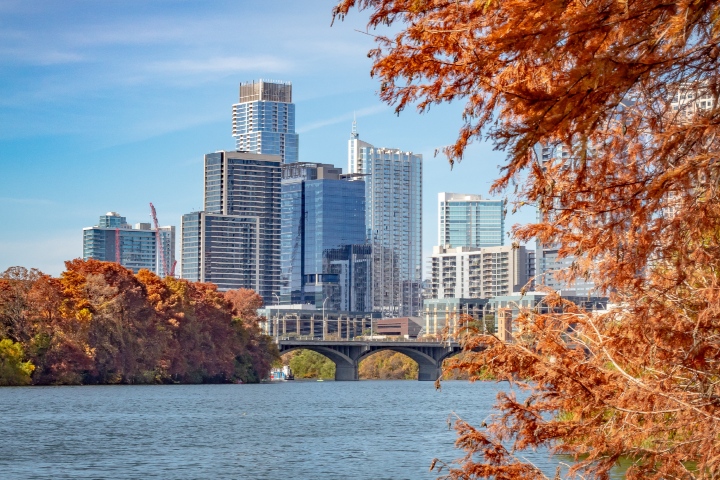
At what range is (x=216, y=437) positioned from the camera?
178 ft

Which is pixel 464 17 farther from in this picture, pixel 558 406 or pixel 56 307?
pixel 56 307

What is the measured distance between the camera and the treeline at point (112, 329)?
Result: 9519 centimetres

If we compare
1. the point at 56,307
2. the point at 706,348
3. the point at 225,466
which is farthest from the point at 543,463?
the point at 56,307

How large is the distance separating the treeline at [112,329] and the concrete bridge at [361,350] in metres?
21.8

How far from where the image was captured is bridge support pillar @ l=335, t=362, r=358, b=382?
507ft

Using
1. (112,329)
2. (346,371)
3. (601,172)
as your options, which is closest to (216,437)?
(601,172)

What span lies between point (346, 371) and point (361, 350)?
4.17 m

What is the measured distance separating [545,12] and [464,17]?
2819mm

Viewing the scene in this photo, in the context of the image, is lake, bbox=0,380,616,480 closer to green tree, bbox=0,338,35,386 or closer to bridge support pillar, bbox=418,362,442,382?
green tree, bbox=0,338,35,386

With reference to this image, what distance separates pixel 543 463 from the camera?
39156mm

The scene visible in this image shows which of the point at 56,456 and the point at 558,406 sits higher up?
the point at 558,406

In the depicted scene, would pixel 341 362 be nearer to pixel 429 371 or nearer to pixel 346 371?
pixel 346 371

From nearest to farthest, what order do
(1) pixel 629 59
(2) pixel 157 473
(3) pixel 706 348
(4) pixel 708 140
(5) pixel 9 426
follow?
(1) pixel 629 59 → (4) pixel 708 140 → (3) pixel 706 348 → (2) pixel 157 473 → (5) pixel 9 426

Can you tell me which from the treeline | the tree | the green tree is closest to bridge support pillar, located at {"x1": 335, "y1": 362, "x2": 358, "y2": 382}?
the treeline
